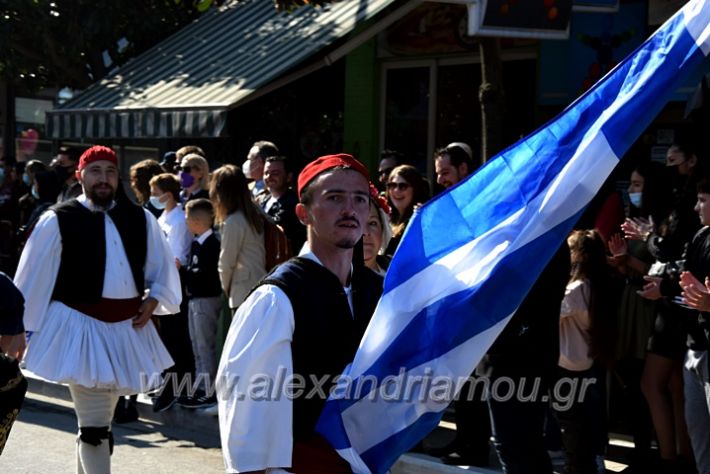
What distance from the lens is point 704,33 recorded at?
4.00 m

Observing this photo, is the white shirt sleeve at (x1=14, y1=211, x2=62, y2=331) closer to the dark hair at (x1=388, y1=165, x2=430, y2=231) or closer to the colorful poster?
the dark hair at (x1=388, y1=165, x2=430, y2=231)

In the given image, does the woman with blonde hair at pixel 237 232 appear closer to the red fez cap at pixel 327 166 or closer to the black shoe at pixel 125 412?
the black shoe at pixel 125 412

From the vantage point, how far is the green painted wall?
44.0ft

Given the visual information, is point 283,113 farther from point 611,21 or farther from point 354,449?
point 354,449

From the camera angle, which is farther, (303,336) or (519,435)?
(519,435)

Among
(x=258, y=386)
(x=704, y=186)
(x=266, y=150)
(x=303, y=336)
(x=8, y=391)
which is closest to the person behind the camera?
(x=258, y=386)

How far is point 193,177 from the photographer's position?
10.8m

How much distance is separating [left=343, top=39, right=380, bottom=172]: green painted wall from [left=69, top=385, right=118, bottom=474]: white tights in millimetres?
6863

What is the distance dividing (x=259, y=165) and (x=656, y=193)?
4.11m

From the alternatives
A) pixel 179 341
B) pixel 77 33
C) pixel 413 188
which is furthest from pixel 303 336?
pixel 77 33

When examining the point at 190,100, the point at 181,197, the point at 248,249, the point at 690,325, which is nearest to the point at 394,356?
the point at 690,325

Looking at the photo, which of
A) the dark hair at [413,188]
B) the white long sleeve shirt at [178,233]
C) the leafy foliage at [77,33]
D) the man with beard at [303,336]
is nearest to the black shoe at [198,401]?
the white long sleeve shirt at [178,233]

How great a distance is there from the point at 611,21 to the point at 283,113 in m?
4.63

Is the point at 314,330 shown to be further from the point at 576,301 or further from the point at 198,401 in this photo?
the point at 198,401
